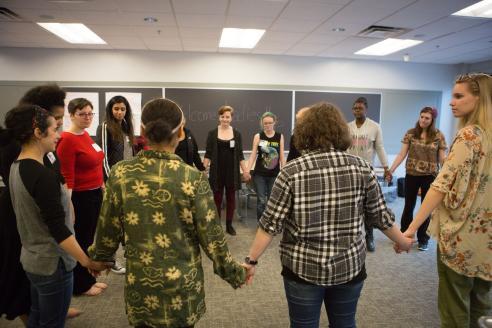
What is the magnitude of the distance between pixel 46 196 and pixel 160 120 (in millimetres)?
577

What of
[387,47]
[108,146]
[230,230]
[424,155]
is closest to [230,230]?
[230,230]

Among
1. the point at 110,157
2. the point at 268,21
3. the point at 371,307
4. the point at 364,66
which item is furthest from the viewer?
the point at 364,66

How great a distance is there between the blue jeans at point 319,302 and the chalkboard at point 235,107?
15.6ft

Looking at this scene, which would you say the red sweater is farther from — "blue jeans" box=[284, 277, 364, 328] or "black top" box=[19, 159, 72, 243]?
"blue jeans" box=[284, 277, 364, 328]

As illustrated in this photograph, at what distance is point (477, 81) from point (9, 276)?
2.48 m

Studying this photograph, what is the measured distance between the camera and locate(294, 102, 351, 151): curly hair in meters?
1.30

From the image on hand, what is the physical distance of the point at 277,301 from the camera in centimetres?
251

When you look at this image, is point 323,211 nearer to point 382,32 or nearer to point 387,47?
point 382,32

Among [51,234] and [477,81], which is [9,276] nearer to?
[51,234]

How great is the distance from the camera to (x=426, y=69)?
21.6ft

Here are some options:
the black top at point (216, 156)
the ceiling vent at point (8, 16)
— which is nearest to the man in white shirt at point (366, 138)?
the black top at point (216, 156)

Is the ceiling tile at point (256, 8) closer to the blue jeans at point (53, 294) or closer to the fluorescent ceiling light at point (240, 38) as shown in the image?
the fluorescent ceiling light at point (240, 38)

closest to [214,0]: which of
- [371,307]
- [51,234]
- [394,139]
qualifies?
[51,234]

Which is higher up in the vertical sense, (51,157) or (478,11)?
(478,11)
